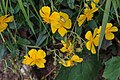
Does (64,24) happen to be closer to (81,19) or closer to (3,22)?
(81,19)

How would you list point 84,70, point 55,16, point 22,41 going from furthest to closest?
point 84,70
point 22,41
point 55,16

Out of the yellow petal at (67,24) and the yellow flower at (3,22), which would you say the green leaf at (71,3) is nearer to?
the yellow petal at (67,24)

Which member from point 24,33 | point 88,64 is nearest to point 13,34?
point 24,33

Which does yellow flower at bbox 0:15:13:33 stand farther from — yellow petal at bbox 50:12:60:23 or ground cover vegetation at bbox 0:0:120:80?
yellow petal at bbox 50:12:60:23

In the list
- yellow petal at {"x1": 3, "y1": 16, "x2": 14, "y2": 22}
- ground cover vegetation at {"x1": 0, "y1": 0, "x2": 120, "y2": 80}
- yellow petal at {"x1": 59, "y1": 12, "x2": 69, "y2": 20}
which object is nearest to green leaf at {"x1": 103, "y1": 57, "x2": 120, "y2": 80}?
ground cover vegetation at {"x1": 0, "y1": 0, "x2": 120, "y2": 80}

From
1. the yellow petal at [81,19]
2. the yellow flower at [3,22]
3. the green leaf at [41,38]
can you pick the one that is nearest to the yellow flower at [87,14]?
the yellow petal at [81,19]

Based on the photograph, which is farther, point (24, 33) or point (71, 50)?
Answer: point (24, 33)

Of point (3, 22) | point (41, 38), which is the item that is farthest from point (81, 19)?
point (3, 22)

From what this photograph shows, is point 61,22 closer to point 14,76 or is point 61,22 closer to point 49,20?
point 49,20

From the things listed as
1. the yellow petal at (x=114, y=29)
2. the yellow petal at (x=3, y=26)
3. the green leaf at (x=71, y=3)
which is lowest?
the yellow petal at (x=114, y=29)
